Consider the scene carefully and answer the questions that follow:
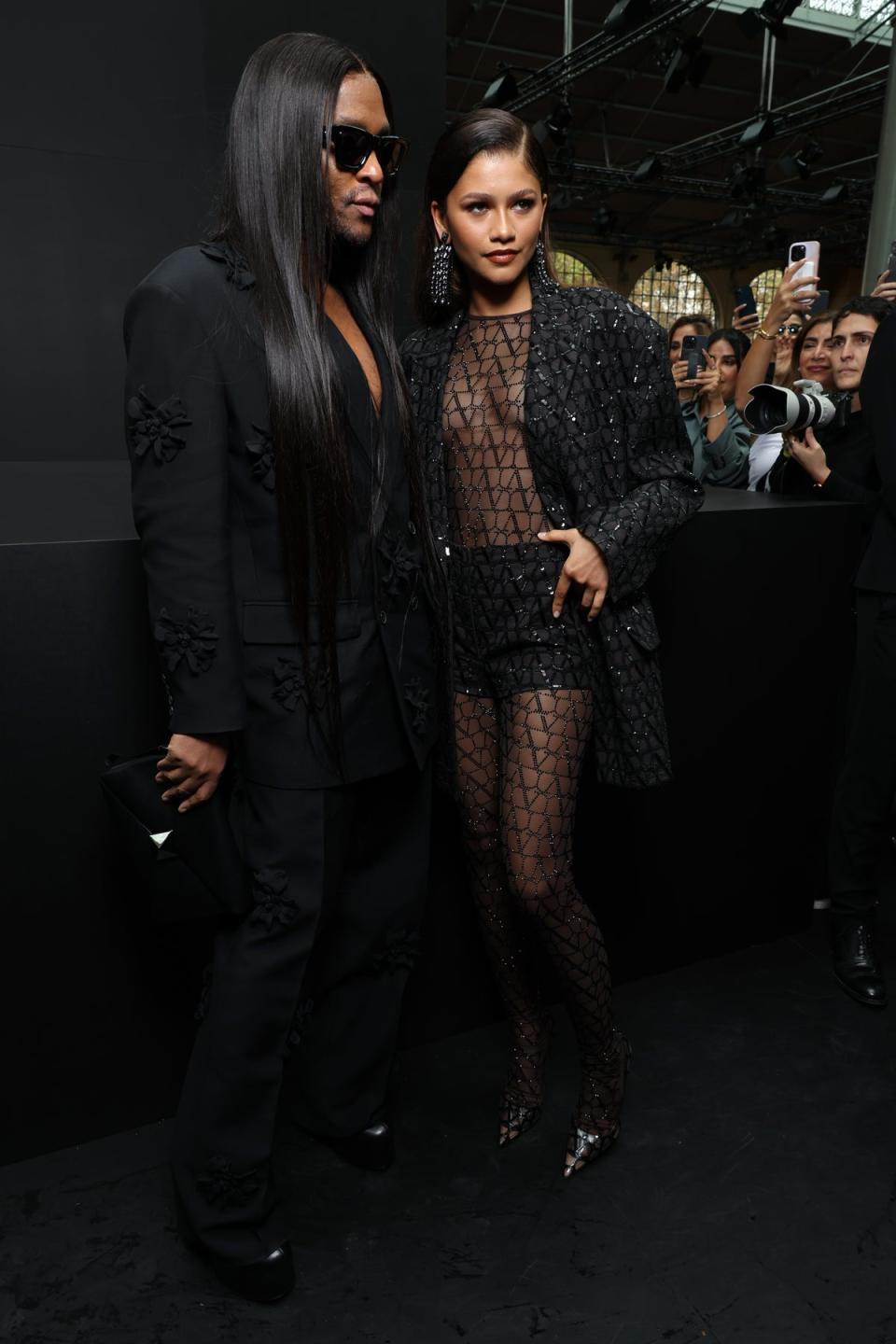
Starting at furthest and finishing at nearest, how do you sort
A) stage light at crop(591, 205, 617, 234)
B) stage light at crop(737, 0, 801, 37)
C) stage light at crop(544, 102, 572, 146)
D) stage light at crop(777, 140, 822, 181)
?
stage light at crop(591, 205, 617, 234)
stage light at crop(777, 140, 822, 181)
stage light at crop(544, 102, 572, 146)
stage light at crop(737, 0, 801, 37)

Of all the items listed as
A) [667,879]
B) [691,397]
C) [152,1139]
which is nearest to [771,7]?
[691,397]

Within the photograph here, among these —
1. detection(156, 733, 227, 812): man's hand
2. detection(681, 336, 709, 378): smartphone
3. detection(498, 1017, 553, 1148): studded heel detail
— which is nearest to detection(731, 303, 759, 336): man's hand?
detection(681, 336, 709, 378): smartphone

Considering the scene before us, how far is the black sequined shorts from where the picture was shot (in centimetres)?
153

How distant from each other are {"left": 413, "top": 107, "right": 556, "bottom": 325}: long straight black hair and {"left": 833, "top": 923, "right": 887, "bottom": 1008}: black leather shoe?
1.68 metres

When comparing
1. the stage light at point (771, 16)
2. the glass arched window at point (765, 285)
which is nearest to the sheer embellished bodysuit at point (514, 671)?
the stage light at point (771, 16)

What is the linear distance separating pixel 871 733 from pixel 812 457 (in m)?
0.65

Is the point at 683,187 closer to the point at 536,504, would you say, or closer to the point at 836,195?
the point at 836,195

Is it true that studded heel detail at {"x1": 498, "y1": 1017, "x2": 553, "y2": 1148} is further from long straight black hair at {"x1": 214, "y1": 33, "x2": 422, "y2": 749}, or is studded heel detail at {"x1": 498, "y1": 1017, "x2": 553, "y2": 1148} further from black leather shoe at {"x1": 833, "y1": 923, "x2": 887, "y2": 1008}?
long straight black hair at {"x1": 214, "y1": 33, "x2": 422, "y2": 749}

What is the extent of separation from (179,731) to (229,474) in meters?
0.33

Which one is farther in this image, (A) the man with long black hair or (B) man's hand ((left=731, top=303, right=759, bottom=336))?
(B) man's hand ((left=731, top=303, right=759, bottom=336))

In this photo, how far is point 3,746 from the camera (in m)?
1.54

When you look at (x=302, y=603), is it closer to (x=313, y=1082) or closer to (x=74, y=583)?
(x=74, y=583)

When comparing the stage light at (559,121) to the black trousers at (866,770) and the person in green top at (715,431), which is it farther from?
the black trousers at (866,770)

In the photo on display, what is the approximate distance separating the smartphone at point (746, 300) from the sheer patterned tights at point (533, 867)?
1.80 meters
